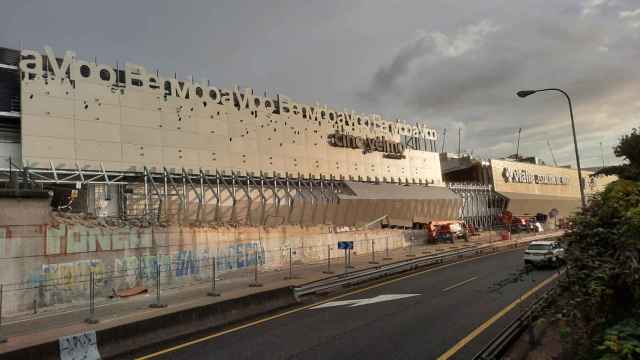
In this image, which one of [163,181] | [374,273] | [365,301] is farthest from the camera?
[163,181]

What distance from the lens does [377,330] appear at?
38.7 feet

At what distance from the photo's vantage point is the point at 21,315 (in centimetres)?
1596

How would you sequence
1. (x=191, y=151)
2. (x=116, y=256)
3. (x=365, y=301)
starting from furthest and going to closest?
(x=191, y=151)
(x=116, y=256)
(x=365, y=301)

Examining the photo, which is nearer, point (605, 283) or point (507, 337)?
point (605, 283)

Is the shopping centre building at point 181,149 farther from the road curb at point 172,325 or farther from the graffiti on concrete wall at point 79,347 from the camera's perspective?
the graffiti on concrete wall at point 79,347

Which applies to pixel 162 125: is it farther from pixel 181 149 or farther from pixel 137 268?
pixel 137 268

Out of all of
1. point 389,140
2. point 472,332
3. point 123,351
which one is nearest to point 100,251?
point 123,351

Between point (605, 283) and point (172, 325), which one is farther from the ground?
point (605, 283)

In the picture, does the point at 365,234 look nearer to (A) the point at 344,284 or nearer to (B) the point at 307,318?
(A) the point at 344,284

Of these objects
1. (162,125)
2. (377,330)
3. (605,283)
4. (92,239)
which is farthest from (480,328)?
(162,125)

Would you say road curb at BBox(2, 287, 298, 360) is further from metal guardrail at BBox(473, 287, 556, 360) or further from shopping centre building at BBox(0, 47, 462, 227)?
shopping centre building at BBox(0, 47, 462, 227)

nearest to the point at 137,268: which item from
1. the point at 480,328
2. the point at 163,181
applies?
the point at 163,181

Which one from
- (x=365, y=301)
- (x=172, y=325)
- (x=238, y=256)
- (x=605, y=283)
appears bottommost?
(x=365, y=301)

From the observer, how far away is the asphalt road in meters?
10.0
